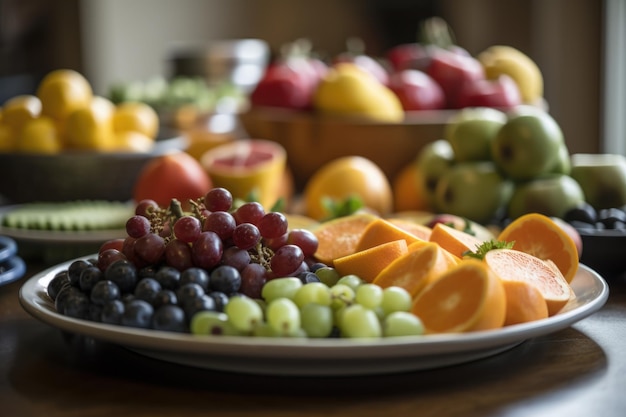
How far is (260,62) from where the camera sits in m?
3.32

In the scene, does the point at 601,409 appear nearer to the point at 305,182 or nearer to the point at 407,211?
the point at 407,211

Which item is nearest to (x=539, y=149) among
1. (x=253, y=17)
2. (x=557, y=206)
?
(x=557, y=206)

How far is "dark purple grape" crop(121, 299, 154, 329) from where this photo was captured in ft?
2.24

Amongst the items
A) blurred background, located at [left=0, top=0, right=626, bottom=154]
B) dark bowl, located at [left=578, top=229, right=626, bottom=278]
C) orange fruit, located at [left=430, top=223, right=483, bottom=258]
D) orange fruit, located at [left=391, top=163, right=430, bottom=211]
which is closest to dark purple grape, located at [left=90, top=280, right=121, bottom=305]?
orange fruit, located at [left=430, top=223, right=483, bottom=258]

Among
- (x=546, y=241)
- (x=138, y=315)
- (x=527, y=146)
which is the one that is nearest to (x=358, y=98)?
(x=527, y=146)

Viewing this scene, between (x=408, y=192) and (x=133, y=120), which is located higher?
(x=133, y=120)

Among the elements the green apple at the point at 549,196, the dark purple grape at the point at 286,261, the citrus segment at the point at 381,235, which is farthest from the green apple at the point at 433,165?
the dark purple grape at the point at 286,261

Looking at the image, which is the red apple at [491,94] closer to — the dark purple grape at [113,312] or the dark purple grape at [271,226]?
the dark purple grape at [271,226]

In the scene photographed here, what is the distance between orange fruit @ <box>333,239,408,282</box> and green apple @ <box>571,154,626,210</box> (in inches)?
→ 20.7

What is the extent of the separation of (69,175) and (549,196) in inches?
32.4

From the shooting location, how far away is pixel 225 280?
71cm

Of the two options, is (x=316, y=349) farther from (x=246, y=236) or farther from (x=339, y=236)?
(x=339, y=236)

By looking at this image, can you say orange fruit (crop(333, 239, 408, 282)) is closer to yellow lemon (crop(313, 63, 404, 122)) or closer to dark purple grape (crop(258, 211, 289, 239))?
dark purple grape (crop(258, 211, 289, 239))

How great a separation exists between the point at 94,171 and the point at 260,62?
1.86m
